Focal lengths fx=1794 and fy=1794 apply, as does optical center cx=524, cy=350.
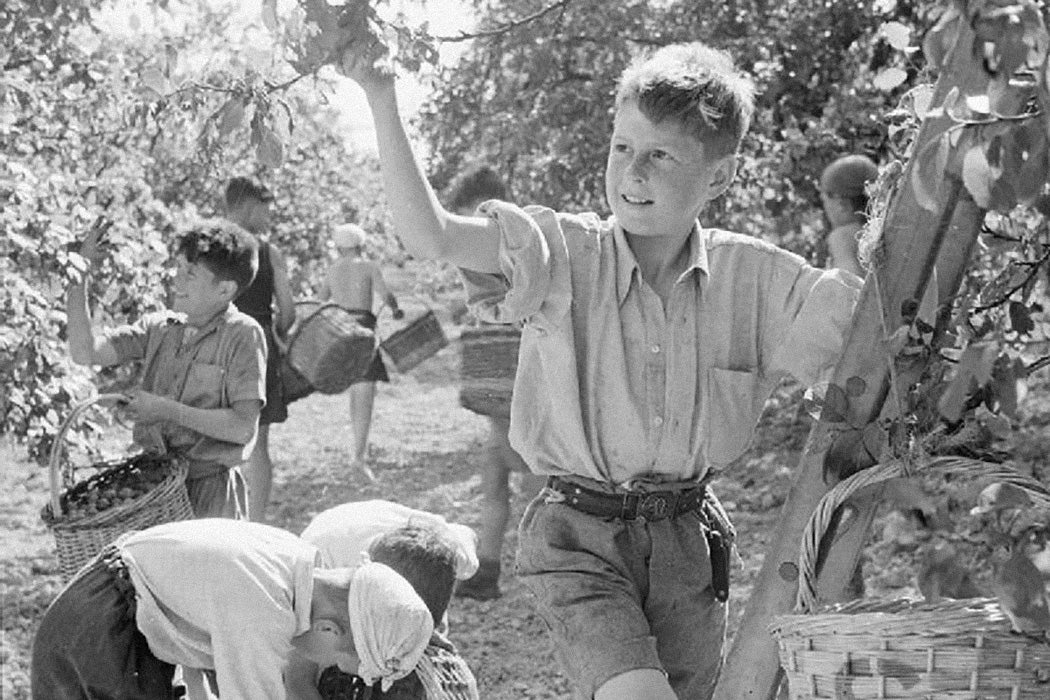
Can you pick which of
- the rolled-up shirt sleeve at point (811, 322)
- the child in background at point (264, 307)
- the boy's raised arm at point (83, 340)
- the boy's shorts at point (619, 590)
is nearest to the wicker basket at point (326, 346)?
the child in background at point (264, 307)

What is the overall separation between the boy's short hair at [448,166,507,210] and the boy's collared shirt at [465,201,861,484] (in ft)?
10.4

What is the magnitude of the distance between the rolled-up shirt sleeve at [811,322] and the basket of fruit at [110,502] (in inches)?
89.3

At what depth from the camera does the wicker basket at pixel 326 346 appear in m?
8.04

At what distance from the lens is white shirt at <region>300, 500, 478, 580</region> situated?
14.0 feet

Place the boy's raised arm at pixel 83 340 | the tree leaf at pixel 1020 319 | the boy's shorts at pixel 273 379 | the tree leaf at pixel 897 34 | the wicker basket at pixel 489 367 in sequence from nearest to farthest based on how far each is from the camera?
the tree leaf at pixel 1020 319 < the tree leaf at pixel 897 34 < the boy's raised arm at pixel 83 340 < the wicker basket at pixel 489 367 < the boy's shorts at pixel 273 379

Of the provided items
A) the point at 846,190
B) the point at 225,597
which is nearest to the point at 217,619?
the point at 225,597

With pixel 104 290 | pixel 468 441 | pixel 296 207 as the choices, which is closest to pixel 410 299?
pixel 296 207

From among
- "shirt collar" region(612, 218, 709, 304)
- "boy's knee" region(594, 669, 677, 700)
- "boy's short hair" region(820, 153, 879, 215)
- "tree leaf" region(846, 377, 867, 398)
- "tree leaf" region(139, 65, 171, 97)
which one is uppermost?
"tree leaf" region(139, 65, 171, 97)

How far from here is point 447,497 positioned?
10125mm

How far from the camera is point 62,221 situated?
670cm

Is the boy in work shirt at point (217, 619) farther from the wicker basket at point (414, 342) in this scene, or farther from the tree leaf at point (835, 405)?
the wicker basket at point (414, 342)

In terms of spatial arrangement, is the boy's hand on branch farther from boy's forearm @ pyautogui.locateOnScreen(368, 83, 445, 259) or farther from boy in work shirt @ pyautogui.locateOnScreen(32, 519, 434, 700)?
boy in work shirt @ pyautogui.locateOnScreen(32, 519, 434, 700)

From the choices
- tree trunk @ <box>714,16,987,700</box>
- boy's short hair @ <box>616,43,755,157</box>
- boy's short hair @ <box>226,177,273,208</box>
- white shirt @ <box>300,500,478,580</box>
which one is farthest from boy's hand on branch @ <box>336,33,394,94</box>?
boy's short hair @ <box>226,177,273,208</box>

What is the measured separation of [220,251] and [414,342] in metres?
4.73
